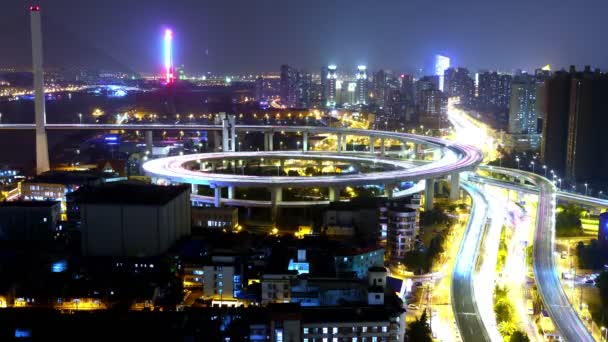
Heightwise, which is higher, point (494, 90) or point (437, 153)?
point (494, 90)

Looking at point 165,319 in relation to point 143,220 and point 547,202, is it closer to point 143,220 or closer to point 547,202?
point 143,220

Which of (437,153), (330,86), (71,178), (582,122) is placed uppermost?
(330,86)

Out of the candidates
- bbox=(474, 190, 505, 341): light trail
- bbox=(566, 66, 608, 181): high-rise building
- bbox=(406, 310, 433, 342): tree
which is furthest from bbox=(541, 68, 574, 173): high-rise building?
bbox=(406, 310, 433, 342): tree

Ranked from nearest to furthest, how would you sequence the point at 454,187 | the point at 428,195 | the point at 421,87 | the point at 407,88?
the point at 428,195 → the point at 454,187 → the point at 421,87 → the point at 407,88

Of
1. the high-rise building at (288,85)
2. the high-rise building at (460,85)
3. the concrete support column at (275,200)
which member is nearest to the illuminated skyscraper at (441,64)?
the high-rise building at (460,85)


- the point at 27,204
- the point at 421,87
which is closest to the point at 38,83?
the point at 27,204

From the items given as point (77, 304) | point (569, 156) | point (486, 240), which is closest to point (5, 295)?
point (77, 304)

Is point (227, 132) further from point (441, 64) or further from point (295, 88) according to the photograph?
point (441, 64)
